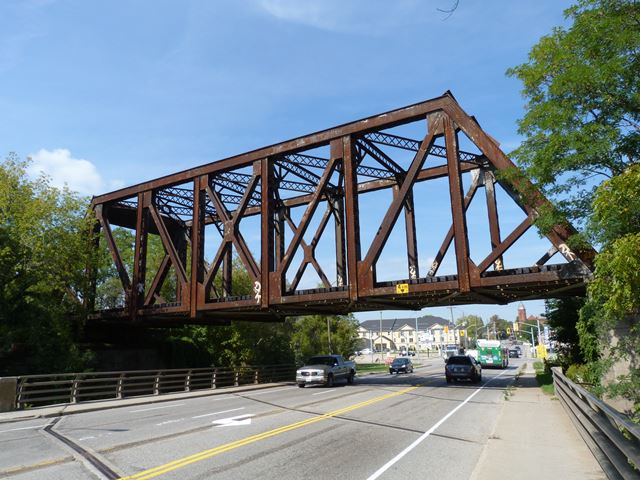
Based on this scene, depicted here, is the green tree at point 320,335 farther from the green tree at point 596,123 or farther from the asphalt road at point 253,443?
the green tree at point 596,123

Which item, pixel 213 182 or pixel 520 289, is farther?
pixel 213 182

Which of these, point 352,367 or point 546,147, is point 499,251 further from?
point 352,367

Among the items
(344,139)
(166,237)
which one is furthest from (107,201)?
(344,139)

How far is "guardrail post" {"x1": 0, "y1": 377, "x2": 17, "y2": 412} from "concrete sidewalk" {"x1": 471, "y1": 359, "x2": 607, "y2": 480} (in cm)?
1600

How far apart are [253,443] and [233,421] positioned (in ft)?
11.9

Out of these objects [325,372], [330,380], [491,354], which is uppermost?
[491,354]

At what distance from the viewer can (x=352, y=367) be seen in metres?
32.6

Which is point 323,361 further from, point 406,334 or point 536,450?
point 406,334

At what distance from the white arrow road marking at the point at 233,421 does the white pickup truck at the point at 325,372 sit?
14.0 meters

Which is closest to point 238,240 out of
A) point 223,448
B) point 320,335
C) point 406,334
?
point 223,448

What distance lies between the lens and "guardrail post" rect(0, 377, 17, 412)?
1703 cm

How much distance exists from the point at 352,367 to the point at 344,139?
15452mm

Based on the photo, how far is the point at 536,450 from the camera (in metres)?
9.34

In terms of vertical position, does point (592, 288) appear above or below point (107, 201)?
below
